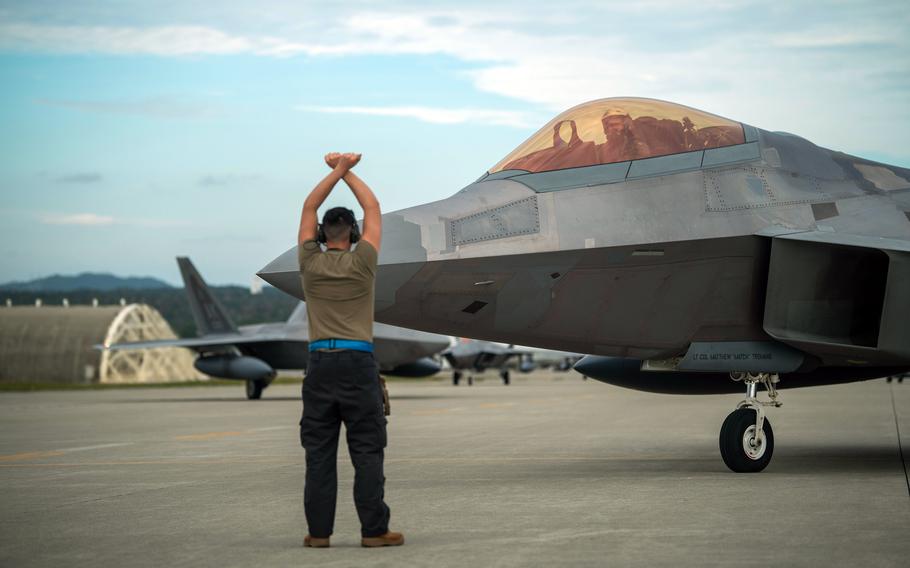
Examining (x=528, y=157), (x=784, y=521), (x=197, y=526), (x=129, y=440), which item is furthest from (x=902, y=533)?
(x=129, y=440)

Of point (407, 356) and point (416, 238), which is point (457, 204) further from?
point (407, 356)

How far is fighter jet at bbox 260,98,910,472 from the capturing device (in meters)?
7.70

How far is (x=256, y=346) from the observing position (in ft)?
110

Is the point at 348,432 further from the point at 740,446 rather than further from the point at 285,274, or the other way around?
the point at 740,446

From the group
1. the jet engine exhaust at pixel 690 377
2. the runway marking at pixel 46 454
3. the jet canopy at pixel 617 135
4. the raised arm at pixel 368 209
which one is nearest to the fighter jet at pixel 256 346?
the runway marking at pixel 46 454

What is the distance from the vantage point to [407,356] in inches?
1220

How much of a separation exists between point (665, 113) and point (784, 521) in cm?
394

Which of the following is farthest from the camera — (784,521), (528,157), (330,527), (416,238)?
(528,157)

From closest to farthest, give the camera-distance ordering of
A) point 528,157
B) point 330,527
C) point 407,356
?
point 330,527, point 528,157, point 407,356

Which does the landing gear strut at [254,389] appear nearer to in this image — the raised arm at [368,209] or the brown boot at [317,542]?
the raised arm at [368,209]

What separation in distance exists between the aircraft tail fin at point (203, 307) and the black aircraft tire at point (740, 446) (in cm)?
2703

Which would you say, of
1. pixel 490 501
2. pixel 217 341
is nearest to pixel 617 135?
pixel 490 501

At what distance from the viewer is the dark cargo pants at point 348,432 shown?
5.02m

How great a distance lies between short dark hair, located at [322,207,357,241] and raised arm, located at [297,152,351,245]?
100 millimetres
